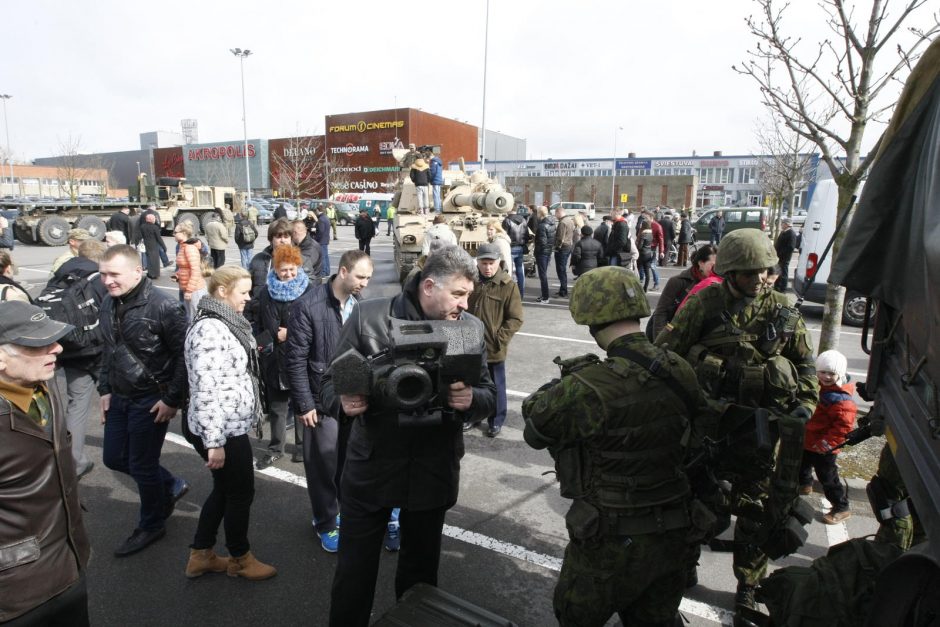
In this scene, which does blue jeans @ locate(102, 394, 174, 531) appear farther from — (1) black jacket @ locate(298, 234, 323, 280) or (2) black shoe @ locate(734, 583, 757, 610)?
(1) black jacket @ locate(298, 234, 323, 280)

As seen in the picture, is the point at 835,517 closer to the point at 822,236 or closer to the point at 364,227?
the point at 822,236

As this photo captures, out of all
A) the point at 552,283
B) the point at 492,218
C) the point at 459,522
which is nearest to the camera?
the point at 459,522

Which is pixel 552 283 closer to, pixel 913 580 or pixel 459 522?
pixel 459 522

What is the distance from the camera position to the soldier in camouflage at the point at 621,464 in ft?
7.22

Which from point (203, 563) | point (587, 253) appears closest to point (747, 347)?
point (203, 563)

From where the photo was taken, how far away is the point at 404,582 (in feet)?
9.30

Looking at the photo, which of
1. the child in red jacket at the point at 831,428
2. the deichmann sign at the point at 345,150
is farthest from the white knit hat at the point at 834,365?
the deichmann sign at the point at 345,150

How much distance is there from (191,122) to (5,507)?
254 feet

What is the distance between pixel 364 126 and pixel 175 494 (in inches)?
2118

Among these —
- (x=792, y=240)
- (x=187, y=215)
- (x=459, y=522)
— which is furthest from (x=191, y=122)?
(x=459, y=522)

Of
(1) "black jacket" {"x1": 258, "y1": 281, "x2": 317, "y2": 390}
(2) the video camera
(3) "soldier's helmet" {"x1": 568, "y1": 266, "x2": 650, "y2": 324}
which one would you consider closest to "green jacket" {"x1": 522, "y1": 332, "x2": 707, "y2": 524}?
(3) "soldier's helmet" {"x1": 568, "y1": 266, "x2": 650, "y2": 324}

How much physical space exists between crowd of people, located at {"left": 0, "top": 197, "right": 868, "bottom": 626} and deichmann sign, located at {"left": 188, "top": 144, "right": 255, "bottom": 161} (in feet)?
194

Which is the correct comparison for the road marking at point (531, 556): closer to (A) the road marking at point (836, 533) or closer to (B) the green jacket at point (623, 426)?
(A) the road marking at point (836, 533)

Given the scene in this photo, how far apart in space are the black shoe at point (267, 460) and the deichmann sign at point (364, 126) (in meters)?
49.9
